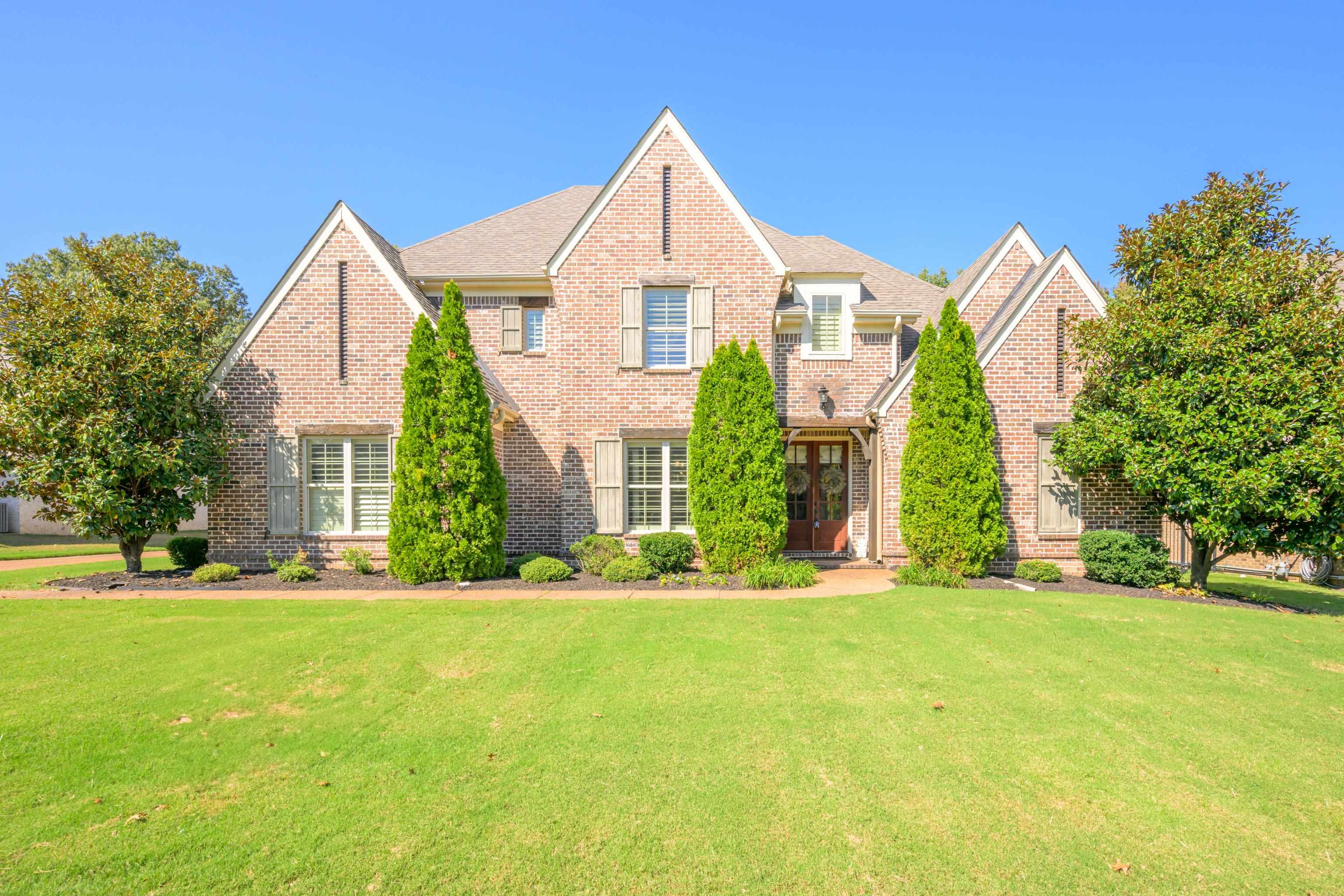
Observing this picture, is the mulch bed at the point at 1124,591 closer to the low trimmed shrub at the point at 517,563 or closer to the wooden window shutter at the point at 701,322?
the wooden window shutter at the point at 701,322

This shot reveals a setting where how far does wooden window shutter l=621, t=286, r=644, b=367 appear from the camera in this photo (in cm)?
1341

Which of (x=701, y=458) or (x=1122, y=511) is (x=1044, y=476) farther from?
(x=701, y=458)

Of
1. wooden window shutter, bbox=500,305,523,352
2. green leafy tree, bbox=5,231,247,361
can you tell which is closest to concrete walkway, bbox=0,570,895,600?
wooden window shutter, bbox=500,305,523,352

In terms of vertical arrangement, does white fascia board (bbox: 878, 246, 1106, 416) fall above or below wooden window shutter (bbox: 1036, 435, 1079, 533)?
above

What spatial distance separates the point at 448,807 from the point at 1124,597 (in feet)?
35.0

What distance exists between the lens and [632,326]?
1341 centimetres

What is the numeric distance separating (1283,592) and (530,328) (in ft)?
53.5

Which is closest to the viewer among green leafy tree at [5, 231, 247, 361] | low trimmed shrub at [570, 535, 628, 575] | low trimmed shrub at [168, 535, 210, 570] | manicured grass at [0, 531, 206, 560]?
low trimmed shrub at [570, 535, 628, 575]

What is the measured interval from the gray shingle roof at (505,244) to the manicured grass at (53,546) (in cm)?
881

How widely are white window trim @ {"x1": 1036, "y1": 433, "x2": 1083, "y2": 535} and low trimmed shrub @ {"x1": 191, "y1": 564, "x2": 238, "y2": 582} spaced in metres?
15.2

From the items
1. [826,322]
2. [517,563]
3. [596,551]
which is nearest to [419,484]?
[517,563]

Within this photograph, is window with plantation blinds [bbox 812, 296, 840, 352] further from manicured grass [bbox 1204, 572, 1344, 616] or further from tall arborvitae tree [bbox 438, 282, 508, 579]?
manicured grass [bbox 1204, 572, 1344, 616]

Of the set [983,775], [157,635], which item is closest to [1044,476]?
[983,775]

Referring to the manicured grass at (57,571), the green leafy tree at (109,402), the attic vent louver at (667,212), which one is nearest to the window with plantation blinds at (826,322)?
the attic vent louver at (667,212)
